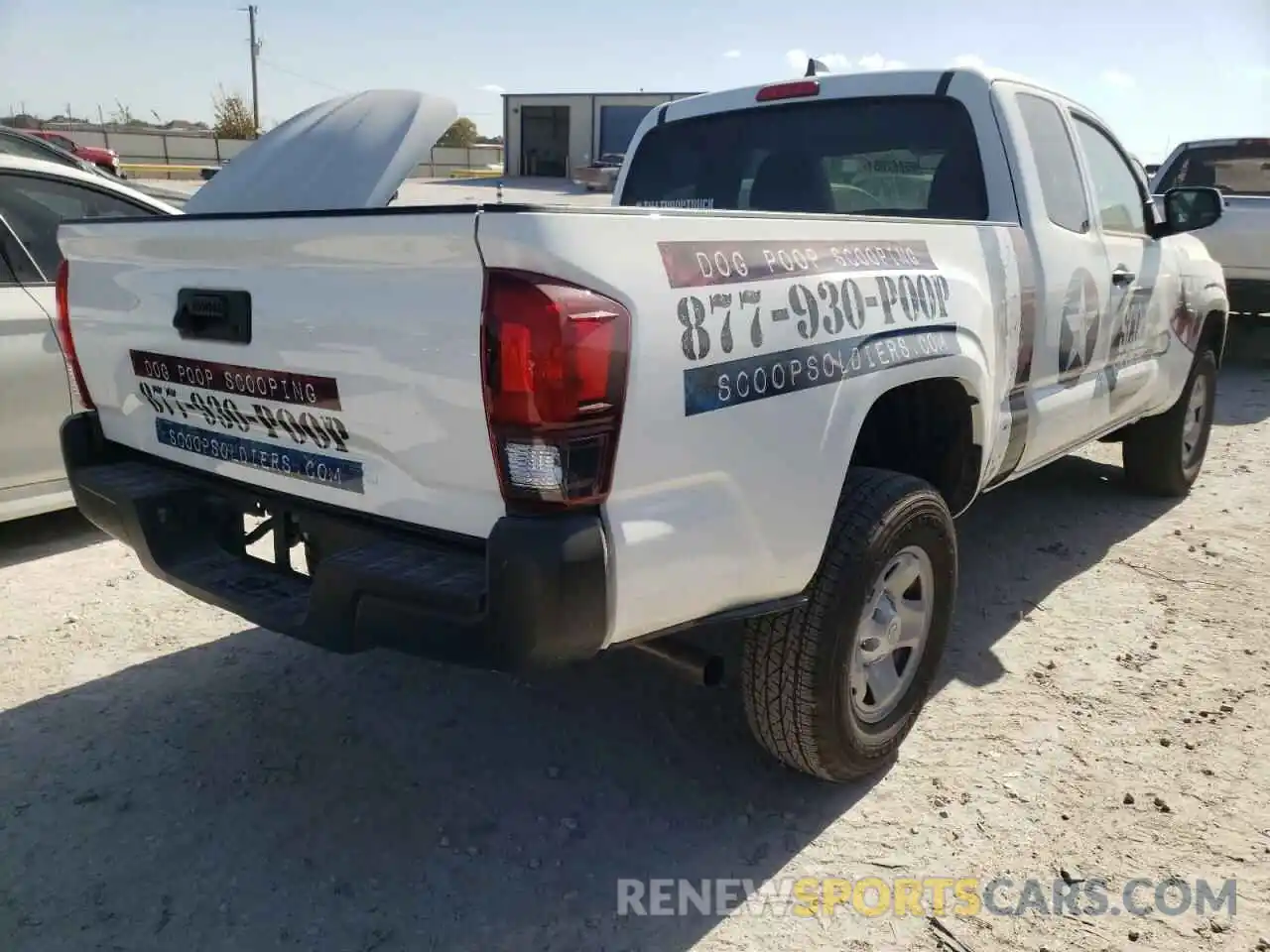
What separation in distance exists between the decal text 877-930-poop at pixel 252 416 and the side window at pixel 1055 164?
2.64 meters

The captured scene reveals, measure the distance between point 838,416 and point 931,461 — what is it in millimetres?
891

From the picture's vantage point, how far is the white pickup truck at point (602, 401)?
6.22ft

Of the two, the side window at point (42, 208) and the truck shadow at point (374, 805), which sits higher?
the side window at point (42, 208)

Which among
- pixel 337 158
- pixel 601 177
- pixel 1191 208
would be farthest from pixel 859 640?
pixel 601 177

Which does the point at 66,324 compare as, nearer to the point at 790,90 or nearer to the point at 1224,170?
the point at 790,90

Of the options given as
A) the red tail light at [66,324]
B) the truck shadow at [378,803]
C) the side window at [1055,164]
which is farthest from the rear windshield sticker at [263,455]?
→ the side window at [1055,164]

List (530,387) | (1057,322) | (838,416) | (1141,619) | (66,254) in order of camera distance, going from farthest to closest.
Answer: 1. (1141,619)
2. (1057,322)
3. (66,254)
4. (838,416)
5. (530,387)

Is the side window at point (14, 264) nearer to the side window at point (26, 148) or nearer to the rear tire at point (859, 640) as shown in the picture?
the side window at point (26, 148)

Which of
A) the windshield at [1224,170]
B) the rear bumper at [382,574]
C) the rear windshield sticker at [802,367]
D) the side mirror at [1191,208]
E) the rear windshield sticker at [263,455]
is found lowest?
the rear bumper at [382,574]

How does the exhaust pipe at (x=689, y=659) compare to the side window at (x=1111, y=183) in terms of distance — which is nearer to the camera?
the exhaust pipe at (x=689, y=659)

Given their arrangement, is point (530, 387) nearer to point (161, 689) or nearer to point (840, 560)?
point (840, 560)

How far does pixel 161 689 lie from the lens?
3.34m

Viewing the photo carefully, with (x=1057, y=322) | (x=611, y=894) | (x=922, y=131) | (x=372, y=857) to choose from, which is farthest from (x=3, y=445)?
(x=1057, y=322)

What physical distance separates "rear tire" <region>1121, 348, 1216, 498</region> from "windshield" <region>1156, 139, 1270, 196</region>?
5.05m
